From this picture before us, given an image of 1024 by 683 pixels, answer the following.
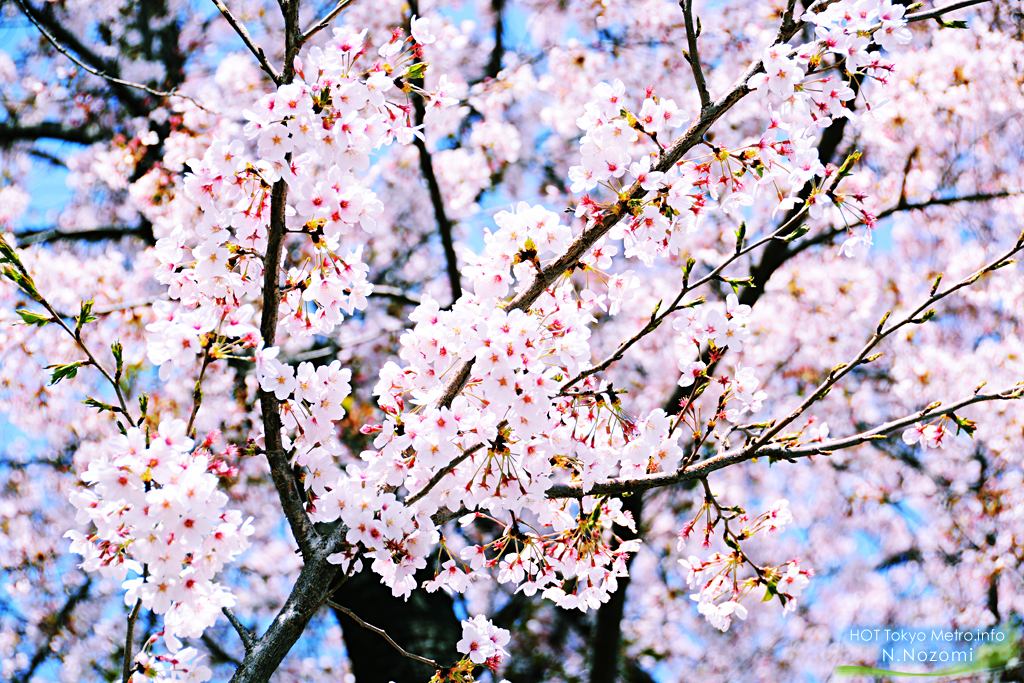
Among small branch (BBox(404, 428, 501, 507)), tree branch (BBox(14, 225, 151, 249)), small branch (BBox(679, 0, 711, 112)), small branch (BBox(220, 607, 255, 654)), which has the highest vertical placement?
tree branch (BBox(14, 225, 151, 249))

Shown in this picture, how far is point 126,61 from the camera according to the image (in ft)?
24.4

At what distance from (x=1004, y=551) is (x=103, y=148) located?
10.5 meters

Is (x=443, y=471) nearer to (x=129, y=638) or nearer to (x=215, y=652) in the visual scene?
(x=129, y=638)

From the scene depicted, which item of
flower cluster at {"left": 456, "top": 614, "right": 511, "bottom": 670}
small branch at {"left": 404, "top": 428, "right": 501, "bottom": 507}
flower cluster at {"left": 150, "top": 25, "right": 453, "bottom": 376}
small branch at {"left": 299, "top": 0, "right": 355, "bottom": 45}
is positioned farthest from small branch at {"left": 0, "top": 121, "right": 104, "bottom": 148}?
flower cluster at {"left": 456, "top": 614, "right": 511, "bottom": 670}

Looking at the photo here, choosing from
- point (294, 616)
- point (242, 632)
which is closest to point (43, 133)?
point (242, 632)

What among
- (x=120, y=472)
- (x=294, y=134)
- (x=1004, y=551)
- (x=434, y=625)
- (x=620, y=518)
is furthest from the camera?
(x=1004, y=551)

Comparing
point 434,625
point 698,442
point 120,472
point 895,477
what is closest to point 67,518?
point 434,625

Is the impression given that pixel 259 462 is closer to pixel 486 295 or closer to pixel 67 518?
pixel 67 518

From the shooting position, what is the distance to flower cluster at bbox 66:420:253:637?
1517 millimetres

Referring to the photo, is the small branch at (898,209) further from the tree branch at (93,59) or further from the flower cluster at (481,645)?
the tree branch at (93,59)

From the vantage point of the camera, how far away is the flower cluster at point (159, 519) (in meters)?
1.52

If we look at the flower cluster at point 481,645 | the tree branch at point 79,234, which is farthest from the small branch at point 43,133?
the flower cluster at point 481,645

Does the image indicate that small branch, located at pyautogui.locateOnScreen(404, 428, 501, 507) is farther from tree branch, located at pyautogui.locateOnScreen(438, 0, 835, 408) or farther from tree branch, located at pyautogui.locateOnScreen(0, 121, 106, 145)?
tree branch, located at pyautogui.locateOnScreen(0, 121, 106, 145)

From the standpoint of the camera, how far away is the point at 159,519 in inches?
60.1
